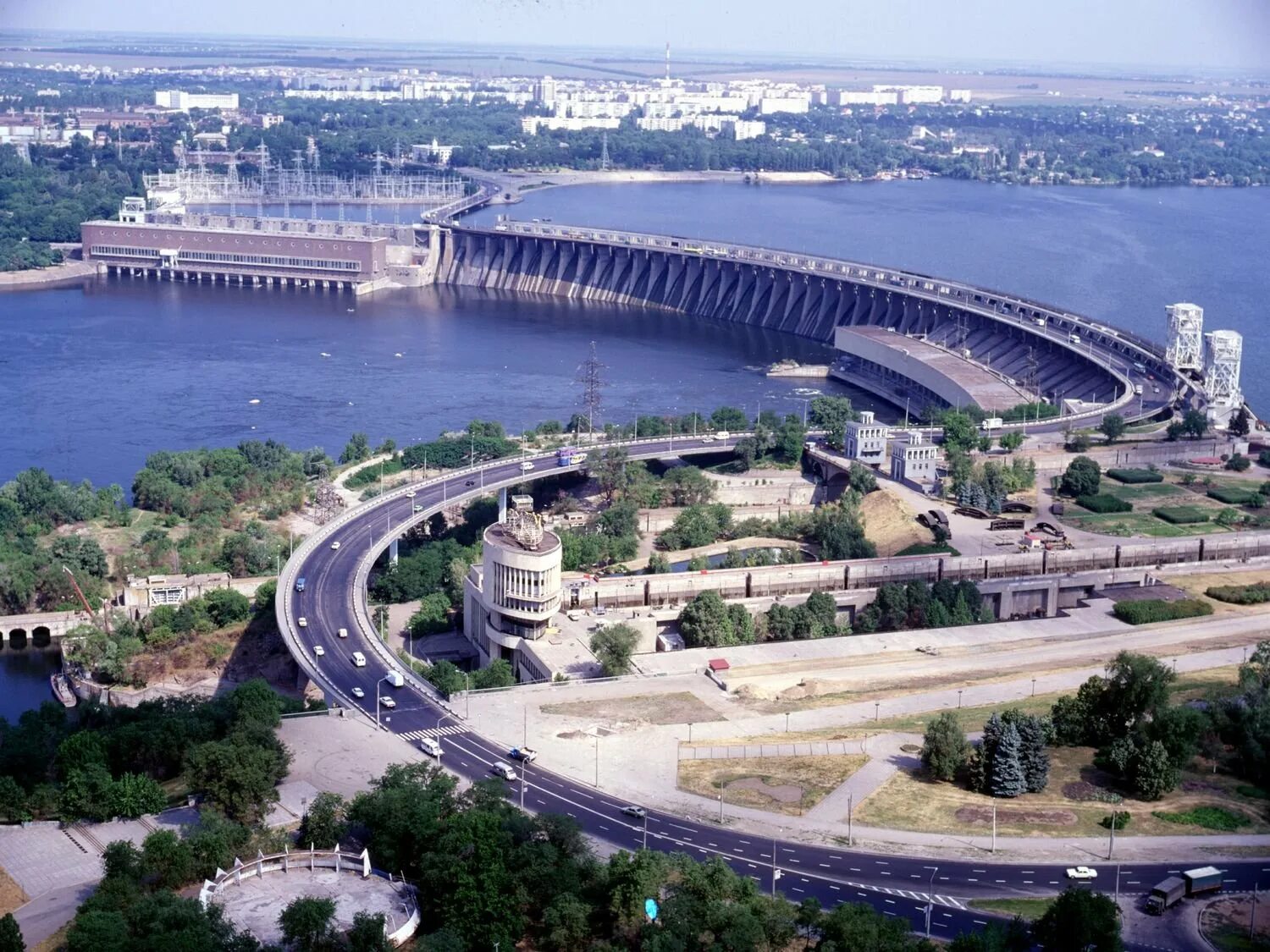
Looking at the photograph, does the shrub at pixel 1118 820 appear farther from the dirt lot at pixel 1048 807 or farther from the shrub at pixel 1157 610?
the shrub at pixel 1157 610

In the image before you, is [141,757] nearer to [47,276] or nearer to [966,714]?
[966,714]

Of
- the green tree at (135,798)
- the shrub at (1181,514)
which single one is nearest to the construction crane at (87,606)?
the green tree at (135,798)

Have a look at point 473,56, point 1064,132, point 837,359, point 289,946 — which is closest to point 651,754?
point 289,946

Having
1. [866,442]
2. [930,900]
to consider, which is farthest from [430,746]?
[866,442]

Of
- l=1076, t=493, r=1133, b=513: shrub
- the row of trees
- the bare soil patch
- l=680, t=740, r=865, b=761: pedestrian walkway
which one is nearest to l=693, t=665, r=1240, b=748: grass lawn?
l=680, t=740, r=865, b=761: pedestrian walkway

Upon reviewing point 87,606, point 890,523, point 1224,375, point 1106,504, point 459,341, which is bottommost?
point 87,606
